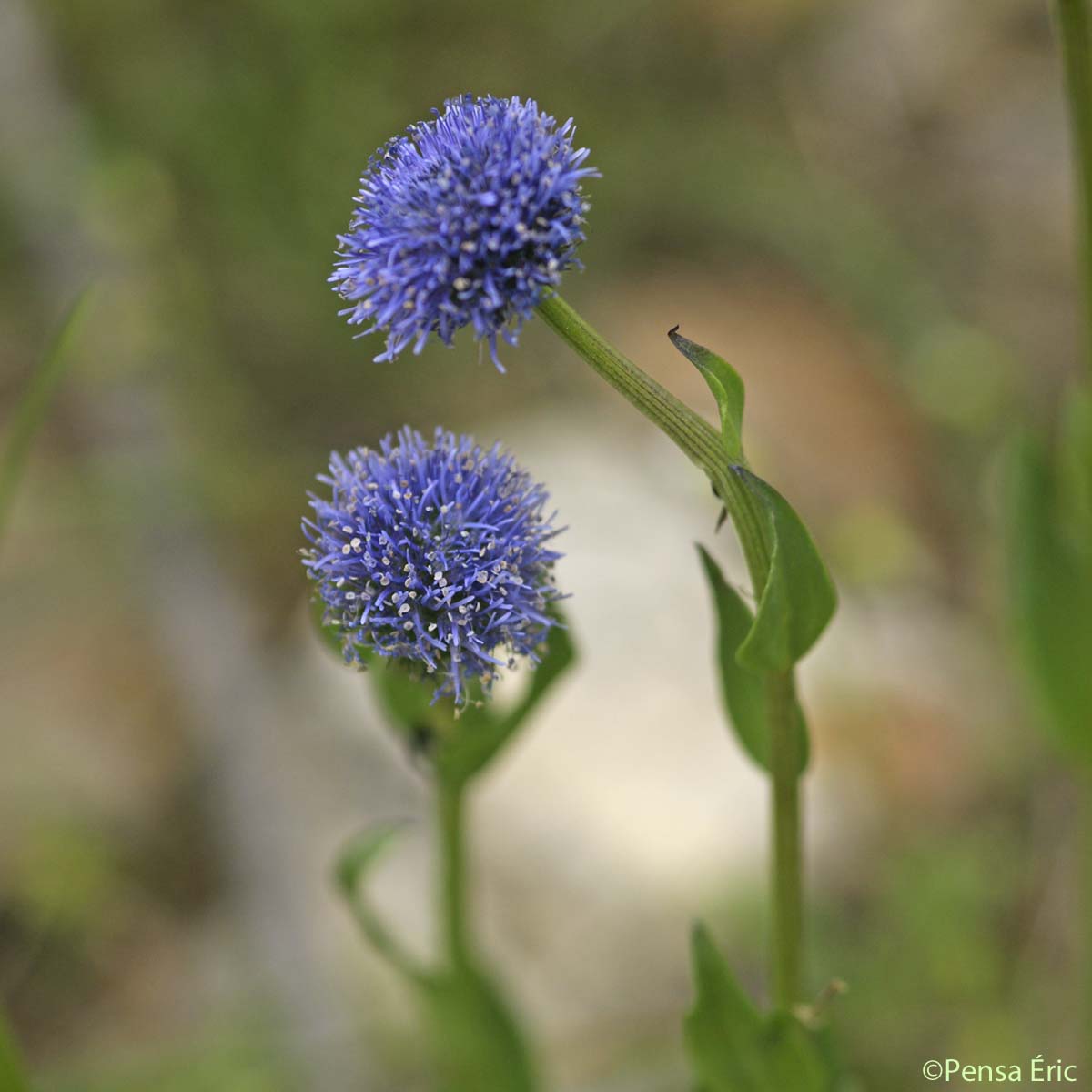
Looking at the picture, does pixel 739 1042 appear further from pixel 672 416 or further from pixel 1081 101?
pixel 1081 101

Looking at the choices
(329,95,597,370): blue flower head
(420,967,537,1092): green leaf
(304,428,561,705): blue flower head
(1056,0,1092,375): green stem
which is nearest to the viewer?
(329,95,597,370): blue flower head

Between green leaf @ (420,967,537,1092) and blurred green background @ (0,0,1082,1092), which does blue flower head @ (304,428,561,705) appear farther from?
blurred green background @ (0,0,1082,1092)

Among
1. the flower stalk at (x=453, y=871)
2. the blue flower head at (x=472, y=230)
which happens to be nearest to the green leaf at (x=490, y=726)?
the flower stalk at (x=453, y=871)

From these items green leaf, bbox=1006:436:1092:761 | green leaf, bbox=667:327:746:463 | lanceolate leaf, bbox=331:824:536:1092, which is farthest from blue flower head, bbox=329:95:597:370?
green leaf, bbox=1006:436:1092:761

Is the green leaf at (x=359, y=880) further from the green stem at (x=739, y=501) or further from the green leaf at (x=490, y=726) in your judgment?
the green stem at (x=739, y=501)

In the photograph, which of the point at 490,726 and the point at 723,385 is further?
the point at 490,726

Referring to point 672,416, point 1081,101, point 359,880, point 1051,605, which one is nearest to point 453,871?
point 359,880
